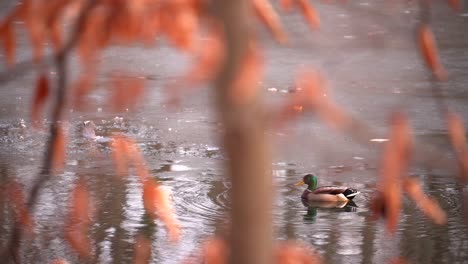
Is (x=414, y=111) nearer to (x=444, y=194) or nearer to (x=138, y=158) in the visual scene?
(x=444, y=194)

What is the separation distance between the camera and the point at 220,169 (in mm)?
8570

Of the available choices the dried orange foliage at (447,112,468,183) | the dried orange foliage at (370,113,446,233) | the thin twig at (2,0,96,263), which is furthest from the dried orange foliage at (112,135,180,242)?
the dried orange foliage at (447,112,468,183)

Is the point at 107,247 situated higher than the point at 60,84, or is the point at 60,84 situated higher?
the point at 60,84

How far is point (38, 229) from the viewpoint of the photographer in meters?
7.17

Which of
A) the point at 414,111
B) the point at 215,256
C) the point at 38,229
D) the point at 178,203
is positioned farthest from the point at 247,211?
the point at 414,111

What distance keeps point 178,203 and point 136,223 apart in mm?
491

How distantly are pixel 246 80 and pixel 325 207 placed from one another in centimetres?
666

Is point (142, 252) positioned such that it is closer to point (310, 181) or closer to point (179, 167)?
point (310, 181)

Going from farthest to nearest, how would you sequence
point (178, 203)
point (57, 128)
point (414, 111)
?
1. point (414, 111)
2. point (178, 203)
3. point (57, 128)

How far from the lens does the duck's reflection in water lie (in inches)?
307

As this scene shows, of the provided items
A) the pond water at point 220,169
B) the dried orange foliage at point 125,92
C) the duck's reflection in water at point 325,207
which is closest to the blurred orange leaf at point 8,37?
the dried orange foliage at point 125,92

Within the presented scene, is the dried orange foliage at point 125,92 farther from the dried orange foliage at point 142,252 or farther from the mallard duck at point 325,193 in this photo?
the mallard duck at point 325,193

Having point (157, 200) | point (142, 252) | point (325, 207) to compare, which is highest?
point (157, 200)

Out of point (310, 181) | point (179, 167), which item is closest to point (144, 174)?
point (310, 181)
